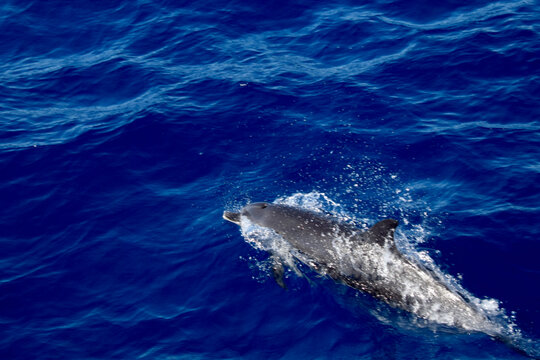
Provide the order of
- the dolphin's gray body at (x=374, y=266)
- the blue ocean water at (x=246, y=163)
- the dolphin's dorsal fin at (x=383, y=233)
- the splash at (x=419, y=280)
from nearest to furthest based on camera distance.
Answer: the splash at (x=419, y=280) → the dolphin's gray body at (x=374, y=266) → the dolphin's dorsal fin at (x=383, y=233) → the blue ocean water at (x=246, y=163)

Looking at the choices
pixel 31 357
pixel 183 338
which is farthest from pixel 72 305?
pixel 183 338

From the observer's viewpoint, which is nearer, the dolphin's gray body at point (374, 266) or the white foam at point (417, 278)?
the white foam at point (417, 278)

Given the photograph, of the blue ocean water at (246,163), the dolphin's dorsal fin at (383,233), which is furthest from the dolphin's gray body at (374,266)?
the blue ocean water at (246,163)

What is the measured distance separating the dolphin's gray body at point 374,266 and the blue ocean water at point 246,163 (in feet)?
1.16

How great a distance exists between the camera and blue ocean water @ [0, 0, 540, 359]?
15.6m

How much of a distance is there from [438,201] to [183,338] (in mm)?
8661

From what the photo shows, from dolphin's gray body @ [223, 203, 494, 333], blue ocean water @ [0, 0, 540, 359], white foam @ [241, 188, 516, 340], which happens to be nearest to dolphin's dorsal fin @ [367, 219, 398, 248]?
dolphin's gray body @ [223, 203, 494, 333]

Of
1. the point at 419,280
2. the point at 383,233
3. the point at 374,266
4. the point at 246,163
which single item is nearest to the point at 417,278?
the point at 419,280

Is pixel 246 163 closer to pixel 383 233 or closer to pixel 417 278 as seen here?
A: pixel 383 233

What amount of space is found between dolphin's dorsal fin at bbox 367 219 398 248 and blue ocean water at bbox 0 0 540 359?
1490mm

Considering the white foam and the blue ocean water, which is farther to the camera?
the blue ocean water

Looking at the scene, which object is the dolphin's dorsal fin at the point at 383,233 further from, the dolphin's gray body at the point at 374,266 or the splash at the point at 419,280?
the splash at the point at 419,280

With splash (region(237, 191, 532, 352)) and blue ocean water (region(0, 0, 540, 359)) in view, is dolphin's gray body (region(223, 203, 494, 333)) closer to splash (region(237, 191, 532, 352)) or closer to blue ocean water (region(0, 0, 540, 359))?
splash (region(237, 191, 532, 352))

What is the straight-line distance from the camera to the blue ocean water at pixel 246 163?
15586 millimetres
